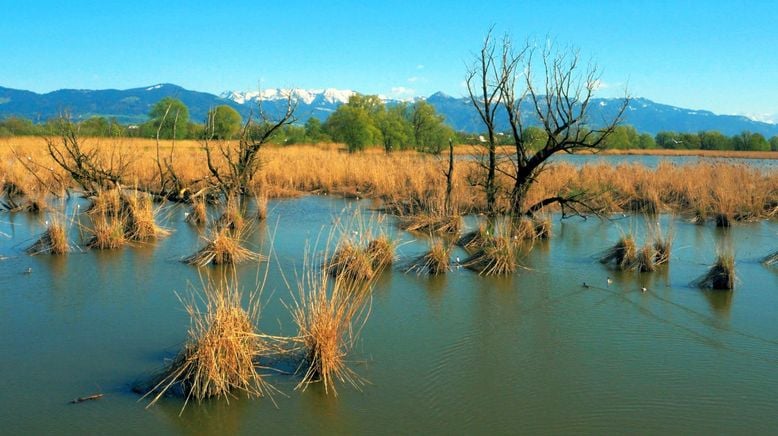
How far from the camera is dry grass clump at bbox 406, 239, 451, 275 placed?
29.9 ft

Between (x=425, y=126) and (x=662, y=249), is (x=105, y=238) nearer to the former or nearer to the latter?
(x=662, y=249)

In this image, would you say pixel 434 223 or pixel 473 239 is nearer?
pixel 473 239

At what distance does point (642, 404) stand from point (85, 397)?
423 centimetres

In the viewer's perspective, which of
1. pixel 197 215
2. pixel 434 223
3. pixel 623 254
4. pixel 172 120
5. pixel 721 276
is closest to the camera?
pixel 721 276

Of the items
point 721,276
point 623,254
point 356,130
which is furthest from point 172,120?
point 721,276

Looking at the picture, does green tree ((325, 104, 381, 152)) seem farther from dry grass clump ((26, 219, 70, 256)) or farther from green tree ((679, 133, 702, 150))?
green tree ((679, 133, 702, 150))

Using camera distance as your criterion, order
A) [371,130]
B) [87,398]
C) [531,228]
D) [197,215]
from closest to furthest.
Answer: [87,398], [531,228], [197,215], [371,130]

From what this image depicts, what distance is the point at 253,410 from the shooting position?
15.2ft

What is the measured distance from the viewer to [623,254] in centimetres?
980

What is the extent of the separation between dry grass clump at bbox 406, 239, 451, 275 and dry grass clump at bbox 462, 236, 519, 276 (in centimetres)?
45

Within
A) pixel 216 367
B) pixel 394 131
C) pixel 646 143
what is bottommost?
pixel 216 367

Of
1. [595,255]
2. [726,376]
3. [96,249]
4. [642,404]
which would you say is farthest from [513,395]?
[96,249]

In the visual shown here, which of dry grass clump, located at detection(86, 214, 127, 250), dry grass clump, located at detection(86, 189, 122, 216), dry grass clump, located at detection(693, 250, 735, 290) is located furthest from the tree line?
dry grass clump, located at detection(693, 250, 735, 290)

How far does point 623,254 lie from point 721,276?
5.24ft
